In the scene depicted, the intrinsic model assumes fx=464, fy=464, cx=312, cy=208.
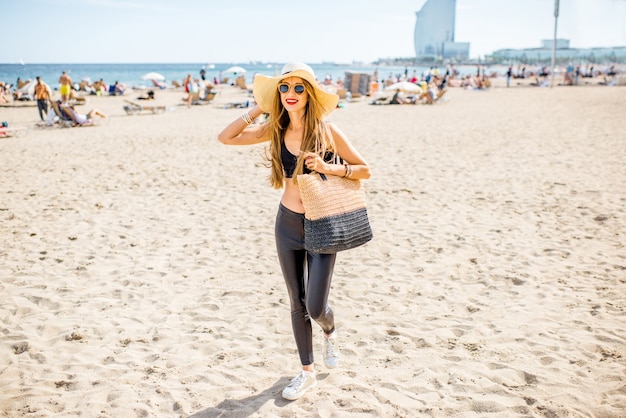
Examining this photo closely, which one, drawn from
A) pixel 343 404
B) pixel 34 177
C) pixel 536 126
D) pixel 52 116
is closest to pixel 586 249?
pixel 343 404

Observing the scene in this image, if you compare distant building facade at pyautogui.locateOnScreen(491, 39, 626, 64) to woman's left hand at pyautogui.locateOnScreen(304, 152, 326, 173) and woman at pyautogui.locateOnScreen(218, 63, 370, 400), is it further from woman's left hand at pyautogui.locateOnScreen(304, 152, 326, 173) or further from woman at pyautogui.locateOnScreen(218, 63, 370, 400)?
woman's left hand at pyautogui.locateOnScreen(304, 152, 326, 173)

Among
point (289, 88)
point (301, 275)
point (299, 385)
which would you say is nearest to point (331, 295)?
point (299, 385)

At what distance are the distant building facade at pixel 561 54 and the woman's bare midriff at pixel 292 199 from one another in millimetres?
107612

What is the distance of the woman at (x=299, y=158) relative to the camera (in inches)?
99.2

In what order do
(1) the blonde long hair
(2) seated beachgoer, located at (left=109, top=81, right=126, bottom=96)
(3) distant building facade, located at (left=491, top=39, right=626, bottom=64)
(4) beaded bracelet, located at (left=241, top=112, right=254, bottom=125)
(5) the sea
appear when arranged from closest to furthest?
(1) the blonde long hair < (4) beaded bracelet, located at (left=241, top=112, right=254, bottom=125) < (2) seated beachgoer, located at (left=109, top=81, right=126, bottom=96) < (5) the sea < (3) distant building facade, located at (left=491, top=39, right=626, bottom=64)

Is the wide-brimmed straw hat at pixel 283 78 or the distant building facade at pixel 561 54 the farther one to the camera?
the distant building facade at pixel 561 54

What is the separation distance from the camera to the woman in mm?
2520

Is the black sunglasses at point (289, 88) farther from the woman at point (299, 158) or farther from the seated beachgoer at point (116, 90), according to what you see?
the seated beachgoer at point (116, 90)

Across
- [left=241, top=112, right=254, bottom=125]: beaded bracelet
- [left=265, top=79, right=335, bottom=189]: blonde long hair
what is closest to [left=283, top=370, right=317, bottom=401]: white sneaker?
[left=265, top=79, right=335, bottom=189]: blonde long hair

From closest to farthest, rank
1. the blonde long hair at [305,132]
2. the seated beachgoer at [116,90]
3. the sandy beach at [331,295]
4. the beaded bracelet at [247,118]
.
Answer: the blonde long hair at [305,132]
the beaded bracelet at [247,118]
the sandy beach at [331,295]
the seated beachgoer at [116,90]

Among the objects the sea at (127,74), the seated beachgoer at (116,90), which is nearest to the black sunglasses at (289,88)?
the sea at (127,74)

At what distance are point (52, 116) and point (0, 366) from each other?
15.0 m

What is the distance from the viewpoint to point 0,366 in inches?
126

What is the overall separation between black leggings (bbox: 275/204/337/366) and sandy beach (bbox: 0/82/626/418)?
52 cm
